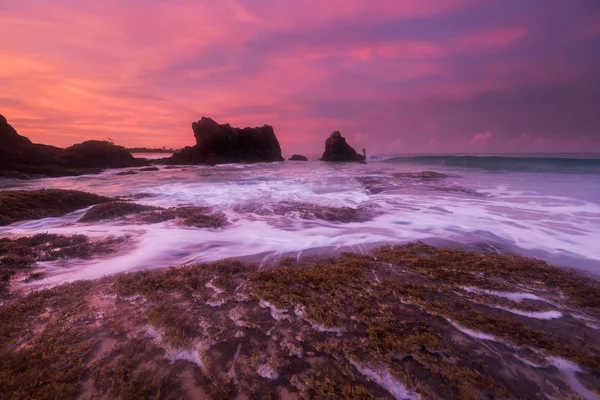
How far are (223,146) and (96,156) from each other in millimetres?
26833

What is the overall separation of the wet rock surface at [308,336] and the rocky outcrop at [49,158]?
29885 mm

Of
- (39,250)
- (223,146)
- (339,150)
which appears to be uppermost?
(223,146)

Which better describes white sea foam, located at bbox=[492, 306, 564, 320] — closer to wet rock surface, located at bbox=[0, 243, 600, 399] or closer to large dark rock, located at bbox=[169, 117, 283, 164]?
wet rock surface, located at bbox=[0, 243, 600, 399]

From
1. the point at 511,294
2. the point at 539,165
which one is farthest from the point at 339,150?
the point at 511,294

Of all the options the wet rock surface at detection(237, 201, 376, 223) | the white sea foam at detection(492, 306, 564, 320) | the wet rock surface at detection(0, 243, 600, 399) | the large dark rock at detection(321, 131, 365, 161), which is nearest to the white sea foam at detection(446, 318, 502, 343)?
the wet rock surface at detection(0, 243, 600, 399)

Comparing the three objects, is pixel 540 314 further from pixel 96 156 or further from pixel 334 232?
pixel 96 156

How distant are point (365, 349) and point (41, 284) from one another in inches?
194

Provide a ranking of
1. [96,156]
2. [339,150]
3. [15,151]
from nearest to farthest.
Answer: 1. [15,151]
2. [96,156]
3. [339,150]

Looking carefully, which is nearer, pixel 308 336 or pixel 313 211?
pixel 308 336

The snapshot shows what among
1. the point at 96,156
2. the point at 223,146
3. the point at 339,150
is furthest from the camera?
the point at 339,150

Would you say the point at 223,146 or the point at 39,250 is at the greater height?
the point at 223,146

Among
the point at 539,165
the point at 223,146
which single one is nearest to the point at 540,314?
the point at 539,165

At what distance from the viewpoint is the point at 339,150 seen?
64.9 m

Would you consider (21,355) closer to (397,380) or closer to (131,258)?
(131,258)
